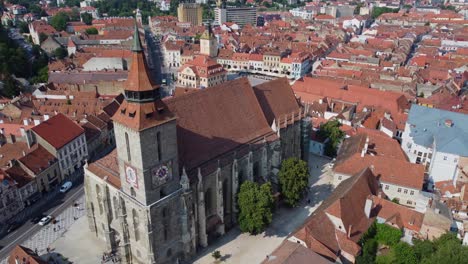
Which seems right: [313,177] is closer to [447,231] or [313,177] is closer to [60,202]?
[447,231]

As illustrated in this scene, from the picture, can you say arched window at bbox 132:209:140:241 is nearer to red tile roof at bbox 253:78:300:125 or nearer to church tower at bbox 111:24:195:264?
church tower at bbox 111:24:195:264

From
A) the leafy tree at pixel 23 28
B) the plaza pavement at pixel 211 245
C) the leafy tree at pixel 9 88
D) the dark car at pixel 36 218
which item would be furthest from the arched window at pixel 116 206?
the leafy tree at pixel 23 28

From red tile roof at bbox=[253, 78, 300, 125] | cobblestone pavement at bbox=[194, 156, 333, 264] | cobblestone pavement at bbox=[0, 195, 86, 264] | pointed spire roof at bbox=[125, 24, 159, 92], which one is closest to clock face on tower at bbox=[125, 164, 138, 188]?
pointed spire roof at bbox=[125, 24, 159, 92]

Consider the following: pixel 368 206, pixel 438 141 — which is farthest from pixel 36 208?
pixel 438 141

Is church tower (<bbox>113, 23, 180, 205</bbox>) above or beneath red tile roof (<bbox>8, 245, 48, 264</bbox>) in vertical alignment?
above

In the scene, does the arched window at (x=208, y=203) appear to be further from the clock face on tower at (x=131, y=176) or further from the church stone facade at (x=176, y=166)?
the clock face on tower at (x=131, y=176)

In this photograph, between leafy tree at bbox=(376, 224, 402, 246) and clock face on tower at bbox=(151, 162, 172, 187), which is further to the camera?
leafy tree at bbox=(376, 224, 402, 246)

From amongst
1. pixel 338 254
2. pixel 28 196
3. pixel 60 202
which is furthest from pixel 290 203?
pixel 28 196
